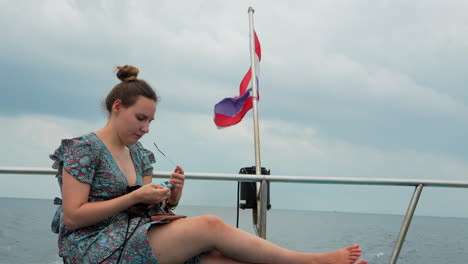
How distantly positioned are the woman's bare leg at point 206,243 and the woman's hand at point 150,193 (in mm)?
102

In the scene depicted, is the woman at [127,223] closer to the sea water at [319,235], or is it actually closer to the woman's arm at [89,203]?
the woman's arm at [89,203]

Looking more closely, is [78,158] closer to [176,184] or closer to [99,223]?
[99,223]

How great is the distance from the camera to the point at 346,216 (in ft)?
9.45

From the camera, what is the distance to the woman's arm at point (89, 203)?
65.1 inches

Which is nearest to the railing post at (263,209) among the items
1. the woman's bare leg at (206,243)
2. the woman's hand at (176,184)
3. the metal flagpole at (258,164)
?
the metal flagpole at (258,164)

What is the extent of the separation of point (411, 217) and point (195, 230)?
1.33 m

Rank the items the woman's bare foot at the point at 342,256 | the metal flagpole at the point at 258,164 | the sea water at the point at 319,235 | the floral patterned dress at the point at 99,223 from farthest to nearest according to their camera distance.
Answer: the metal flagpole at the point at 258,164, the sea water at the point at 319,235, the woman's bare foot at the point at 342,256, the floral patterned dress at the point at 99,223

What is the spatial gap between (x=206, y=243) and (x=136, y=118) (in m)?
0.55

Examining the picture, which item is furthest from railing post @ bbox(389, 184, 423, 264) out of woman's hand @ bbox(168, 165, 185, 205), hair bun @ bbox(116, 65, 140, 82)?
hair bun @ bbox(116, 65, 140, 82)

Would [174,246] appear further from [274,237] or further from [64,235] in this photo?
[274,237]

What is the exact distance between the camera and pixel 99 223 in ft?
5.68

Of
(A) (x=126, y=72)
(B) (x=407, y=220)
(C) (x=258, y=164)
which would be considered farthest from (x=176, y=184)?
(C) (x=258, y=164)

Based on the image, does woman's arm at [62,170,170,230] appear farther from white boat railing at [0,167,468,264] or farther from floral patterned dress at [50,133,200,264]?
white boat railing at [0,167,468,264]

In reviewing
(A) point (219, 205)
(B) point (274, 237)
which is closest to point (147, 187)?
(A) point (219, 205)
